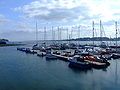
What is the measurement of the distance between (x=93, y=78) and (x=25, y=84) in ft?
39.2

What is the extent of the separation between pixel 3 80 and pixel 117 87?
61.4 ft

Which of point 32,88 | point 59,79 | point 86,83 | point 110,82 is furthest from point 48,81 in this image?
point 110,82

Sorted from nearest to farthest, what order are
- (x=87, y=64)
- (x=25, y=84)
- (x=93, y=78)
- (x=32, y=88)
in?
(x=32, y=88)
(x=25, y=84)
(x=93, y=78)
(x=87, y=64)

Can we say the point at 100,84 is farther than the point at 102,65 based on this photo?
No

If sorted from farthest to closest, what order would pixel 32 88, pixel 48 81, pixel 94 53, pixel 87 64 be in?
pixel 94 53 < pixel 87 64 < pixel 48 81 < pixel 32 88

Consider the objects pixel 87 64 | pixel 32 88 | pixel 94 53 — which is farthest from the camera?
pixel 94 53

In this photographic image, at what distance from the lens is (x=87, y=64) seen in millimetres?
35500

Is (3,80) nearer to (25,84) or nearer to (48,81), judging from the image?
(25,84)

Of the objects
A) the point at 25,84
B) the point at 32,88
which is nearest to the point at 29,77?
the point at 25,84

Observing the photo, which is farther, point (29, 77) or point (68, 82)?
point (29, 77)

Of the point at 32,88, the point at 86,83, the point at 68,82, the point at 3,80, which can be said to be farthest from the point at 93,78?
the point at 3,80

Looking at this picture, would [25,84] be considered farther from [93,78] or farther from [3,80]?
[93,78]

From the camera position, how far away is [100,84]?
25609 mm

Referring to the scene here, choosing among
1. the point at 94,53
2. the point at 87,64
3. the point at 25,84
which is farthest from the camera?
the point at 94,53
